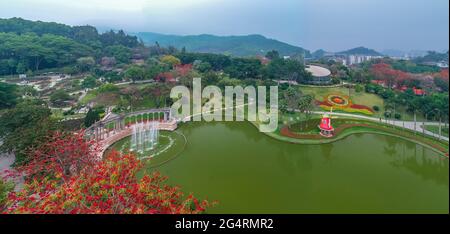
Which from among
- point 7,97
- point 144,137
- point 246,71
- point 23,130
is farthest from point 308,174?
point 246,71

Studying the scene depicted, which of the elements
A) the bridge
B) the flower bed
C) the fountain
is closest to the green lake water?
the fountain

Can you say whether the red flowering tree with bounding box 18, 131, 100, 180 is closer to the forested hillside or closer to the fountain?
the fountain

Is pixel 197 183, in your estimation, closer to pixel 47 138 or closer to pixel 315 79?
pixel 47 138

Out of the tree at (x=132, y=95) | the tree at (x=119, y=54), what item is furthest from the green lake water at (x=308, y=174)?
the tree at (x=119, y=54)

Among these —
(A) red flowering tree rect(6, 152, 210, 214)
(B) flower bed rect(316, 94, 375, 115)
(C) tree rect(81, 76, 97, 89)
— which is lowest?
(A) red flowering tree rect(6, 152, 210, 214)
